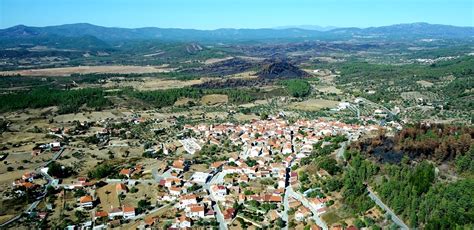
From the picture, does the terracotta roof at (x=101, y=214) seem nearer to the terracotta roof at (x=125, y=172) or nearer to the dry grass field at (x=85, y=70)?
the terracotta roof at (x=125, y=172)

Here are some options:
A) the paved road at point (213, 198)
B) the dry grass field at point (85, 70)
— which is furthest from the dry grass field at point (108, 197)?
the dry grass field at point (85, 70)

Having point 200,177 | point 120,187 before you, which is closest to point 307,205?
point 200,177

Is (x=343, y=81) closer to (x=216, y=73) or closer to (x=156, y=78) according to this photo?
(x=216, y=73)

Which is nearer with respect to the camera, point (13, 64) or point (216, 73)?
point (216, 73)

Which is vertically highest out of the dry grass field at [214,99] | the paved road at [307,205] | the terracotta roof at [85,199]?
the terracotta roof at [85,199]

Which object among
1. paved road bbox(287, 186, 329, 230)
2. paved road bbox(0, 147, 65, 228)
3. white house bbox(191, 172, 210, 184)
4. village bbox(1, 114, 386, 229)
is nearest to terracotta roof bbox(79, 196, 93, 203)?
village bbox(1, 114, 386, 229)

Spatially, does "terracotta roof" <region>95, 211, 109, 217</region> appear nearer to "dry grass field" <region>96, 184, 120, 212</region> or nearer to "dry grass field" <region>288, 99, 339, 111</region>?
"dry grass field" <region>96, 184, 120, 212</region>

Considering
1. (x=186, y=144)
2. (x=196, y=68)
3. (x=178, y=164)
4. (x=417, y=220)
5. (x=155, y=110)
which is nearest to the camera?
(x=417, y=220)

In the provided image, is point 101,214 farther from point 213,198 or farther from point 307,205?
point 307,205

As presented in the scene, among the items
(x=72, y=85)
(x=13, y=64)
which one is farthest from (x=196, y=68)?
(x=13, y=64)
